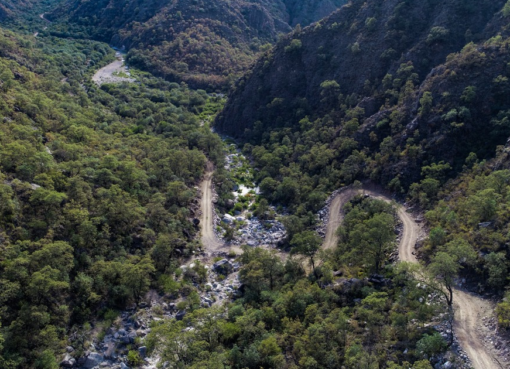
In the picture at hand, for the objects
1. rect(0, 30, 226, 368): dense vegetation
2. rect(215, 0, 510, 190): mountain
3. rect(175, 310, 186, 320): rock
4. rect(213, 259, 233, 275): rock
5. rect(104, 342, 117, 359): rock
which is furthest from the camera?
rect(215, 0, 510, 190): mountain

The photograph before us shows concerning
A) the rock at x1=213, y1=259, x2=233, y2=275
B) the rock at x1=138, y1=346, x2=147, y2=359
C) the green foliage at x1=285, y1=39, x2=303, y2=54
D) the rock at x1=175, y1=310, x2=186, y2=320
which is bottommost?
the rock at x1=138, y1=346, x2=147, y2=359

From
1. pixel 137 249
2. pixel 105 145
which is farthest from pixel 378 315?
pixel 105 145

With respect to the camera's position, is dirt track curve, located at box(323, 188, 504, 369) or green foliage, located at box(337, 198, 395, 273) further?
green foliage, located at box(337, 198, 395, 273)

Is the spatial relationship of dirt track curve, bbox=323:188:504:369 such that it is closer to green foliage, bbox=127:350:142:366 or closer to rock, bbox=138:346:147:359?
rock, bbox=138:346:147:359

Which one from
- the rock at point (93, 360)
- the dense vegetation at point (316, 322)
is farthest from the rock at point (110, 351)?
the dense vegetation at point (316, 322)

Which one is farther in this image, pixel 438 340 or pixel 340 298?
pixel 340 298

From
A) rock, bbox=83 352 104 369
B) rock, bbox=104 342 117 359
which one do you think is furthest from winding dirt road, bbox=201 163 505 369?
rock, bbox=83 352 104 369

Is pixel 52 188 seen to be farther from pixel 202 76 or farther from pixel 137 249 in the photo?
pixel 202 76
